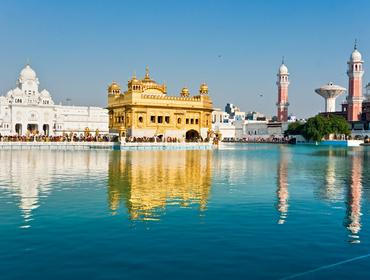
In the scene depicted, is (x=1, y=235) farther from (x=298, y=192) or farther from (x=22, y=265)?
(x=298, y=192)

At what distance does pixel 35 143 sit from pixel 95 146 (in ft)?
18.8

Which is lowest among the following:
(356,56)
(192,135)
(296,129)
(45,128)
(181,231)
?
(181,231)

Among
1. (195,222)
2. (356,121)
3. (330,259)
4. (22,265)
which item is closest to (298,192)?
(195,222)

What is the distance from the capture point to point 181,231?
8.93 metres

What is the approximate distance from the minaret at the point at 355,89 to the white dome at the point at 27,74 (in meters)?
59.9

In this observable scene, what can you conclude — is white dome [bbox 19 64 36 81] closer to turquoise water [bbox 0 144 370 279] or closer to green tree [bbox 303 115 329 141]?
green tree [bbox 303 115 329 141]

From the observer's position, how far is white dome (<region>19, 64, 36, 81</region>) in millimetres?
81356

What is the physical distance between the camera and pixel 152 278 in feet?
20.9

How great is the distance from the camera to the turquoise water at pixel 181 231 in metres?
6.78

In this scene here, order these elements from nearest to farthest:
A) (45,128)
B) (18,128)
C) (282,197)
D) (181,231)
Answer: (181,231) → (282,197) → (18,128) → (45,128)

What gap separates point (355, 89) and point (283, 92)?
26133 mm

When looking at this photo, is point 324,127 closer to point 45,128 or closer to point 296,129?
point 296,129

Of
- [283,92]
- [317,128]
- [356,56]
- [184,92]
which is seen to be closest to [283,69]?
[283,92]

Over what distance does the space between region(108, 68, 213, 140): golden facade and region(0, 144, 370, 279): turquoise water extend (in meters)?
37.9
